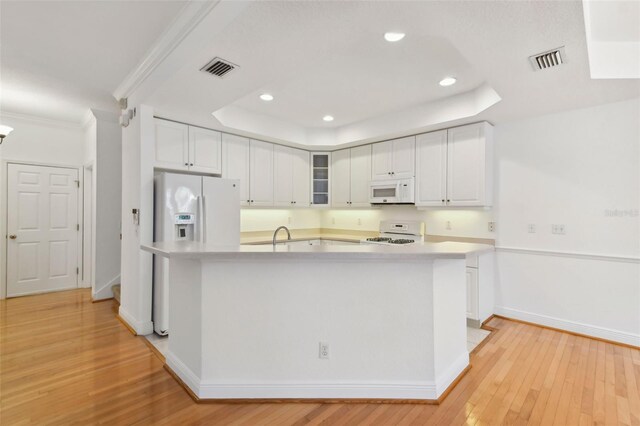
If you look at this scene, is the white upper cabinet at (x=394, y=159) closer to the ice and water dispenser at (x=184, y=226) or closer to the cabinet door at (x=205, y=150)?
the cabinet door at (x=205, y=150)

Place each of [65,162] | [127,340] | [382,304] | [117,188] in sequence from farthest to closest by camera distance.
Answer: [65,162], [117,188], [127,340], [382,304]

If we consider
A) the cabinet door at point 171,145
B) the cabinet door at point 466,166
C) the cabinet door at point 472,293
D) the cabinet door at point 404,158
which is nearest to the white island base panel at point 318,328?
the cabinet door at point 472,293

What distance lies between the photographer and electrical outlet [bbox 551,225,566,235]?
3381mm

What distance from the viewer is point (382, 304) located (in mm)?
2049

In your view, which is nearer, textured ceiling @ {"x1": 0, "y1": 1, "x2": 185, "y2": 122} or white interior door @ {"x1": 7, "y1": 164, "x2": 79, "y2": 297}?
textured ceiling @ {"x1": 0, "y1": 1, "x2": 185, "y2": 122}

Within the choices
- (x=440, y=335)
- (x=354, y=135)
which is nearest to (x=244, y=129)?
(x=354, y=135)

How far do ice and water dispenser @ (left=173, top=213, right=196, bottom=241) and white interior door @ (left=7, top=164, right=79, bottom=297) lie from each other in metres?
3.04

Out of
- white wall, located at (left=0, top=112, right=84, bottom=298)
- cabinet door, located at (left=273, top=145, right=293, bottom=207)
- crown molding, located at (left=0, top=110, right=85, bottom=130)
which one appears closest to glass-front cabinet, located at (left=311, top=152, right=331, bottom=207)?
cabinet door, located at (left=273, top=145, right=293, bottom=207)

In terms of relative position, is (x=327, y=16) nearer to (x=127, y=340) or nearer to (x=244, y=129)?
(x=244, y=129)

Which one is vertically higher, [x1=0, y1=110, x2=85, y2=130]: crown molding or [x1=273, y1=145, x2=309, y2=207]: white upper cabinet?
[x1=0, y1=110, x2=85, y2=130]: crown molding

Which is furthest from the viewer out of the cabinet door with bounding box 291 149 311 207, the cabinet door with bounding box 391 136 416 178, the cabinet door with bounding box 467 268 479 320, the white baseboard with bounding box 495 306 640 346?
the cabinet door with bounding box 291 149 311 207

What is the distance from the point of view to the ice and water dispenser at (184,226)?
3299 millimetres

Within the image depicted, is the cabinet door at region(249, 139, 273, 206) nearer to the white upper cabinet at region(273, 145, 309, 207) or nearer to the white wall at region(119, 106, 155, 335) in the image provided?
the white upper cabinet at region(273, 145, 309, 207)

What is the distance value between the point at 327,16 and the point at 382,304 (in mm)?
1830
